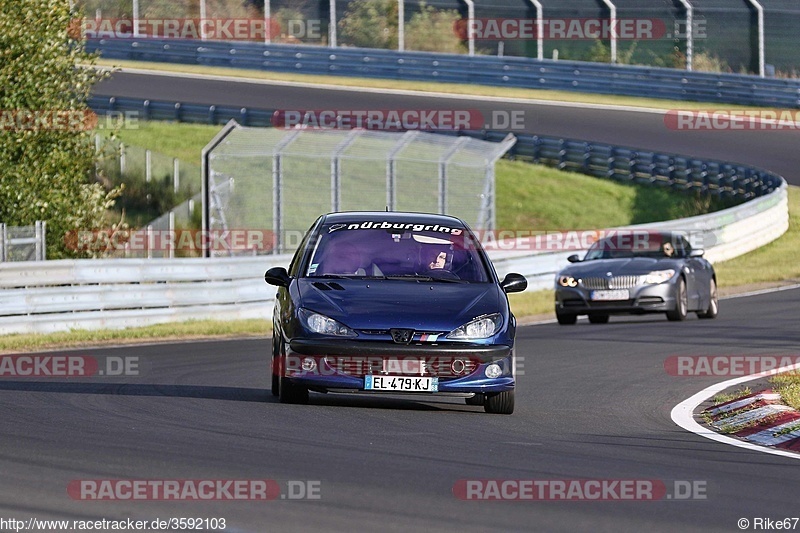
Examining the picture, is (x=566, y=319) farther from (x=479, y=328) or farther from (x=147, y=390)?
(x=479, y=328)

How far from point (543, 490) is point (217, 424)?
302 cm

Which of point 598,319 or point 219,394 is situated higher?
point 219,394

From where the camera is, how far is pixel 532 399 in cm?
1265

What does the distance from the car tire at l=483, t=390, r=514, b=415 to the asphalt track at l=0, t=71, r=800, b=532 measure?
0.12 m

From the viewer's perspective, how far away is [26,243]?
20.0 m

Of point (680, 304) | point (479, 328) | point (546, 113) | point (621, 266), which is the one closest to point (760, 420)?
point (479, 328)

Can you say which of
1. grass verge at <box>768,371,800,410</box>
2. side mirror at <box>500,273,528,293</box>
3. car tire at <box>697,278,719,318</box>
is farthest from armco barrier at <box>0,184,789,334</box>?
grass verge at <box>768,371,800,410</box>

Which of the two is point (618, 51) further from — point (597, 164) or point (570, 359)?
point (570, 359)

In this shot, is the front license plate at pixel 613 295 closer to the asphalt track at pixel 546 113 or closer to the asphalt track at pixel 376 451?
the asphalt track at pixel 376 451

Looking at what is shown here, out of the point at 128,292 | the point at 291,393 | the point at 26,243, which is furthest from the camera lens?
the point at 128,292

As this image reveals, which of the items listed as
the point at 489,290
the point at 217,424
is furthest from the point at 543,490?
the point at 489,290

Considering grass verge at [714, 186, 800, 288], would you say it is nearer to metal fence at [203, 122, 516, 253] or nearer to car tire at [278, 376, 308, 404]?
metal fence at [203, 122, 516, 253]

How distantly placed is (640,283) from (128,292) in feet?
22.6

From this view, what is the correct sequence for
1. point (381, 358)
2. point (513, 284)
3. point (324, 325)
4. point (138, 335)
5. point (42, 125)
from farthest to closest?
point (42, 125) → point (138, 335) → point (513, 284) → point (324, 325) → point (381, 358)
